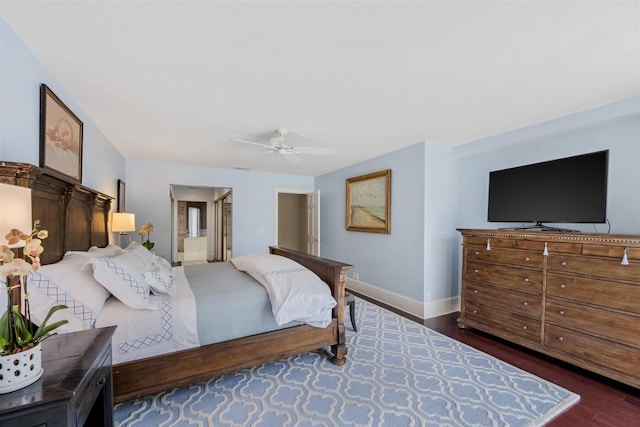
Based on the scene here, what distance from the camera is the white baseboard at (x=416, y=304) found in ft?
12.1

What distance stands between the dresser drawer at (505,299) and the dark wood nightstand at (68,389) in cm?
338

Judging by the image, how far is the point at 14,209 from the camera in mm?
1066

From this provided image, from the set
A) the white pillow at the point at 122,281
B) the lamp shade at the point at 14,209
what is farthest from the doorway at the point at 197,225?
the lamp shade at the point at 14,209

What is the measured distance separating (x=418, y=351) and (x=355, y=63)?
263cm

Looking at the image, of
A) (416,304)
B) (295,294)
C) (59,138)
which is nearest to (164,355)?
(295,294)

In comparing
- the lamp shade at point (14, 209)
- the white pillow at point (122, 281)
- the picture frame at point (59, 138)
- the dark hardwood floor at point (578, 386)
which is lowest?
the dark hardwood floor at point (578, 386)

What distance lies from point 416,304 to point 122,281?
334 cm

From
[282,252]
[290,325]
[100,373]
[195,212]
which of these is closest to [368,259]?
[282,252]

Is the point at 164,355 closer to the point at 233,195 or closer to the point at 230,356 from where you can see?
the point at 230,356

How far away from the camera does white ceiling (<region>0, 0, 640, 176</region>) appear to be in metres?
1.41

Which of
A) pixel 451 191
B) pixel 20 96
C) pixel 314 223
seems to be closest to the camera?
pixel 20 96

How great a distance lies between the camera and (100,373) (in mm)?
1299

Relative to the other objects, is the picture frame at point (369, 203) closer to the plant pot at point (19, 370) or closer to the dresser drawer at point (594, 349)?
the dresser drawer at point (594, 349)

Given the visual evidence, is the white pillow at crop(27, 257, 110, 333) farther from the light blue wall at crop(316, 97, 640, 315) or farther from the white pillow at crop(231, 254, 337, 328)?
the light blue wall at crop(316, 97, 640, 315)
